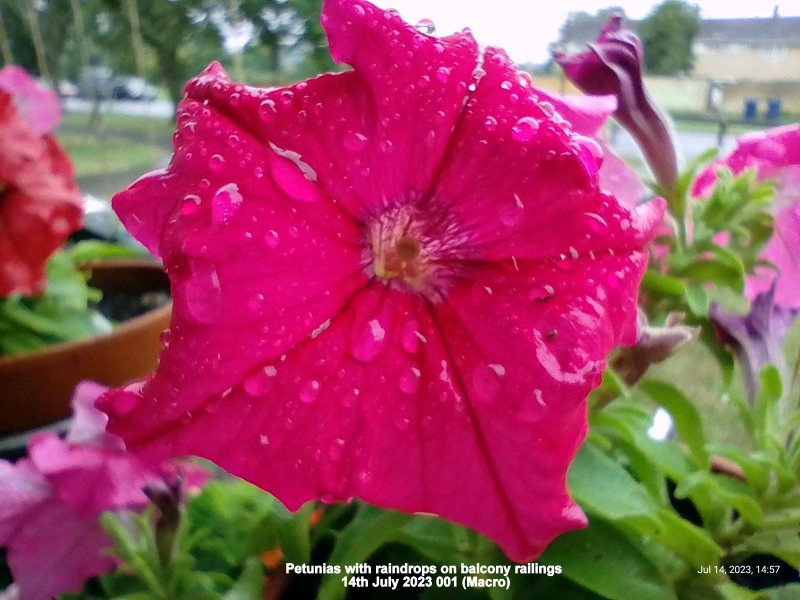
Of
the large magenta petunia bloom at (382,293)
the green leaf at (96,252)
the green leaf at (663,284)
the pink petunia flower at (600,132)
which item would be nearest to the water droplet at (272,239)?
the large magenta petunia bloom at (382,293)

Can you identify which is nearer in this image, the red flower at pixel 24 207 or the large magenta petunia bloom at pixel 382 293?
the large magenta petunia bloom at pixel 382 293

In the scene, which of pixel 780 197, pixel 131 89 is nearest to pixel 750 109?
pixel 780 197

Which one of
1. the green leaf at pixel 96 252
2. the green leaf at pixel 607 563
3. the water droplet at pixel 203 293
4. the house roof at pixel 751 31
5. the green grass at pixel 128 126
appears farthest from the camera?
the green grass at pixel 128 126

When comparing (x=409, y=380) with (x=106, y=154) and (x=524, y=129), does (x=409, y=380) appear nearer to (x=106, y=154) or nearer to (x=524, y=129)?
(x=524, y=129)

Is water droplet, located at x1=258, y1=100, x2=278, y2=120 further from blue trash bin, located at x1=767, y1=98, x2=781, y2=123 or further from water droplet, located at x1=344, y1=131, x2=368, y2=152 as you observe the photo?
blue trash bin, located at x1=767, y1=98, x2=781, y2=123

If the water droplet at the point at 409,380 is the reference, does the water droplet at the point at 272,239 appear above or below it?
above

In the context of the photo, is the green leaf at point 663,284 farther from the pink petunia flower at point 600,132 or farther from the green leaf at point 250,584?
the green leaf at point 250,584

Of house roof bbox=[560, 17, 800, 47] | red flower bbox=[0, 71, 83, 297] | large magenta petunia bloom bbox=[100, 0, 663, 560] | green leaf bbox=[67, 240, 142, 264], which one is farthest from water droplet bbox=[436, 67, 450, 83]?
green leaf bbox=[67, 240, 142, 264]
